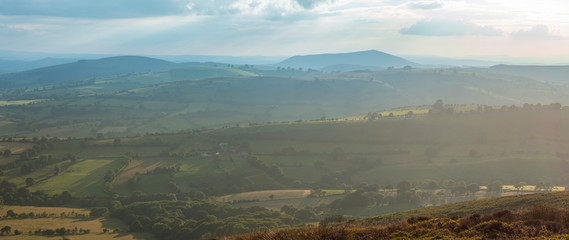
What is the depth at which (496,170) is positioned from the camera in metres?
108

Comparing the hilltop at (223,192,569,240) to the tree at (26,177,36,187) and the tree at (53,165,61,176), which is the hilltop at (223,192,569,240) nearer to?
the tree at (26,177,36,187)

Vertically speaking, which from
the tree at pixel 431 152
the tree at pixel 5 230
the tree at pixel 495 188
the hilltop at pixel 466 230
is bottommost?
the tree at pixel 495 188

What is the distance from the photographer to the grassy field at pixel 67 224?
61.3 m

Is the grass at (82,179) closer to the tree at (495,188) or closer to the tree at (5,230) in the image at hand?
the tree at (5,230)

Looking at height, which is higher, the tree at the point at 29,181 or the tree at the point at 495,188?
the tree at the point at 29,181

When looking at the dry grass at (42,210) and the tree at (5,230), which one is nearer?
the tree at (5,230)

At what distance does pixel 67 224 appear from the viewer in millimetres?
67500

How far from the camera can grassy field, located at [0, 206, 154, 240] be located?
61312 mm

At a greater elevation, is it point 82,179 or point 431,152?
point 82,179

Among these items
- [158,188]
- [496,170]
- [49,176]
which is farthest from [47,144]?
[496,170]

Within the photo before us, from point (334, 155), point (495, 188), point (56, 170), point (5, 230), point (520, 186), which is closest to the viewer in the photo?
point (5, 230)

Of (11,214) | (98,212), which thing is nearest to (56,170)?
(11,214)

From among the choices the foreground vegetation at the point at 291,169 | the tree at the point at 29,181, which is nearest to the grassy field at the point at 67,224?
the foreground vegetation at the point at 291,169

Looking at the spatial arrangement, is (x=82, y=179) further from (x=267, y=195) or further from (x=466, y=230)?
(x=466, y=230)
